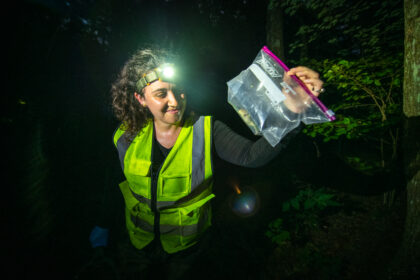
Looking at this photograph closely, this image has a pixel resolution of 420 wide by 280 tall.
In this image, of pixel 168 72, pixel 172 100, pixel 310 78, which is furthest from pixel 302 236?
pixel 168 72

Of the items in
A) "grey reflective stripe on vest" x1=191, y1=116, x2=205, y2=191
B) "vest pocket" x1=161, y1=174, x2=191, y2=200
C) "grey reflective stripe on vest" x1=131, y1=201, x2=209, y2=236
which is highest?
"grey reflective stripe on vest" x1=191, y1=116, x2=205, y2=191

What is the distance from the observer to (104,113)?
4027 mm

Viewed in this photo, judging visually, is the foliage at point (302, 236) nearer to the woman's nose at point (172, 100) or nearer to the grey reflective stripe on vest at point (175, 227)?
the grey reflective stripe on vest at point (175, 227)

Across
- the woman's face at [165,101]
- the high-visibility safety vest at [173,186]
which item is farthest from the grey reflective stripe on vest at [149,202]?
the woman's face at [165,101]

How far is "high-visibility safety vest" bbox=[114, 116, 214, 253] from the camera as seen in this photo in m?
1.67

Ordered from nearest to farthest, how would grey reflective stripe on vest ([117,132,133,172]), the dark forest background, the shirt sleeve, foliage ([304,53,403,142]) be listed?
1. the shirt sleeve
2. grey reflective stripe on vest ([117,132,133,172])
3. the dark forest background
4. foliage ([304,53,403,142])

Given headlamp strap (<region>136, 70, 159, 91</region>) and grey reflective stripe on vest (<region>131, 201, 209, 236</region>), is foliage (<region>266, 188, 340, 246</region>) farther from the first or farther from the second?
headlamp strap (<region>136, 70, 159, 91</region>)

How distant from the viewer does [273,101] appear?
113 cm

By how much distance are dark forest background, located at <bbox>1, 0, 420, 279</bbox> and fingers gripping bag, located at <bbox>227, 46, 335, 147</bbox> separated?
33 cm

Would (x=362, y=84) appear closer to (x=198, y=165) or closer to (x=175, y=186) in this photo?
(x=198, y=165)

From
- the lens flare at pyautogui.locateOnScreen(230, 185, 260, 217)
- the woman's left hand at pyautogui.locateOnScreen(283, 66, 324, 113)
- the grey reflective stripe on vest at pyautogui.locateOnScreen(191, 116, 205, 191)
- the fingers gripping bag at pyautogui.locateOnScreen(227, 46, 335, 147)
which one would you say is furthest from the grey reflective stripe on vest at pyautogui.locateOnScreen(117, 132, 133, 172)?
the lens flare at pyautogui.locateOnScreen(230, 185, 260, 217)

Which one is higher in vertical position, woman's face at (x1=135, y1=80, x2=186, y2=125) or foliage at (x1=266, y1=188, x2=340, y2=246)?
woman's face at (x1=135, y1=80, x2=186, y2=125)

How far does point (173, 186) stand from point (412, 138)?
2.47 m

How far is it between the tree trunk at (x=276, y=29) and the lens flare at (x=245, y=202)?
10.7 feet
